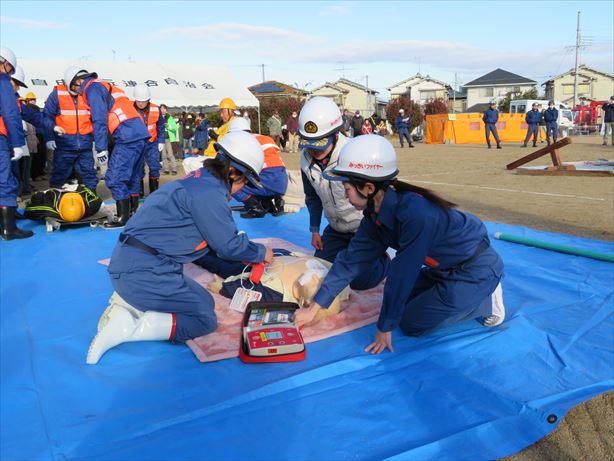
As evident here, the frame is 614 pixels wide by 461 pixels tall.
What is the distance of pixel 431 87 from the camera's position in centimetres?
6588

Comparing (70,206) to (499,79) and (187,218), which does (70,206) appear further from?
(499,79)

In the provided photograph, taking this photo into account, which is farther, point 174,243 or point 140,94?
point 140,94

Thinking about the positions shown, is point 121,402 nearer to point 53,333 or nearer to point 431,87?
Answer: point 53,333

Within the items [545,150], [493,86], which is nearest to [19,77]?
[545,150]

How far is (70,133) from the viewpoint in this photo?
7.40m

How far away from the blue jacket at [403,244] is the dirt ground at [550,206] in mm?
Result: 912

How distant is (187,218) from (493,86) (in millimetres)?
65525

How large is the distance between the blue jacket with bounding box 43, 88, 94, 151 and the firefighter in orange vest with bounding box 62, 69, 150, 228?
0.54 meters

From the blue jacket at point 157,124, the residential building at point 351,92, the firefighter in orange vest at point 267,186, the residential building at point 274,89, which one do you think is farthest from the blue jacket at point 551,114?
the residential building at point 351,92

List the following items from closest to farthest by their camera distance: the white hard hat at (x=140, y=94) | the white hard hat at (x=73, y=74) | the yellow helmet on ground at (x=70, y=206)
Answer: the yellow helmet on ground at (x=70, y=206)
the white hard hat at (x=73, y=74)
the white hard hat at (x=140, y=94)

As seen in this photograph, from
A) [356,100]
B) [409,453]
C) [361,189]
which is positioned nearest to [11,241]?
[361,189]

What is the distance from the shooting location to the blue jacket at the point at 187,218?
3.02 meters

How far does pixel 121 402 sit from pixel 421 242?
1697 mm

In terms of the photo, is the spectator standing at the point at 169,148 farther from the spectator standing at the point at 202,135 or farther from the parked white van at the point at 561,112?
the parked white van at the point at 561,112
